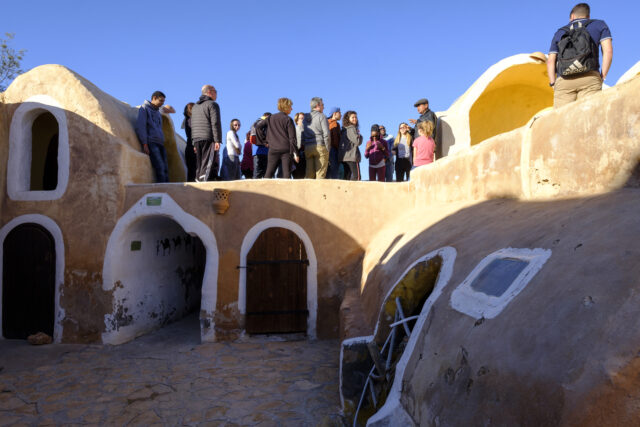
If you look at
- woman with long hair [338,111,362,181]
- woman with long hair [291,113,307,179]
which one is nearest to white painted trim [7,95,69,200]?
woman with long hair [291,113,307,179]

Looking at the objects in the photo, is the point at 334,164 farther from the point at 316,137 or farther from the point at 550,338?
the point at 550,338

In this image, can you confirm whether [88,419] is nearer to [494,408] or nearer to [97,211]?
[97,211]

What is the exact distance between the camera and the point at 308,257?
7.14m

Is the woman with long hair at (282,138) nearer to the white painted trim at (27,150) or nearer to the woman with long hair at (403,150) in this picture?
the woman with long hair at (403,150)

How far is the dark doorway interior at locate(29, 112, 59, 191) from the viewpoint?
8.08 meters

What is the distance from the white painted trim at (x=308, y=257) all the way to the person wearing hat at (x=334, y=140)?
Answer: 1.94 metres

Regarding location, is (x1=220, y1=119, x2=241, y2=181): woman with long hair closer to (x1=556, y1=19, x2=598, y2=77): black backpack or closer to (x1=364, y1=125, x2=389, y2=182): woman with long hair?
(x1=364, y1=125, x2=389, y2=182): woman with long hair

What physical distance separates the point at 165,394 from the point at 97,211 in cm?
359

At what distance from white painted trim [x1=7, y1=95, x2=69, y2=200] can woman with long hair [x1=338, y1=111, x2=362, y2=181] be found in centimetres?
498

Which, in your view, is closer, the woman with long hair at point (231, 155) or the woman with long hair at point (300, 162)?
the woman with long hair at point (300, 162)

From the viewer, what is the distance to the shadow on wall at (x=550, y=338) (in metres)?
1.37

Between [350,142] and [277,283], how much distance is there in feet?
10.3

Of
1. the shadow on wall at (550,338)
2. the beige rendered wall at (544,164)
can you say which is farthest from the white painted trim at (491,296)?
the beige rendered wall at (544,164)

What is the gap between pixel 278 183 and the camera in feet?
23.4
